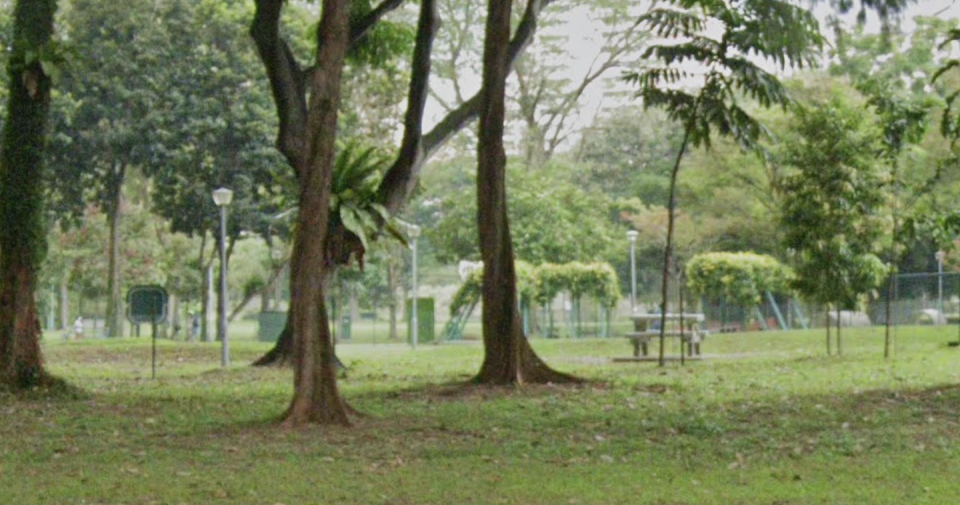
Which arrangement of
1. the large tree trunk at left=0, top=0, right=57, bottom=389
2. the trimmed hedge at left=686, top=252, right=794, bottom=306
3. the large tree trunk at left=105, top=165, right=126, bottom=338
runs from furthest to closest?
1. the large tree trunk at left=105, top=165, right=126, bottom=338
2. the trimmed hedge at left=686, top=252, right=794, bottom=306
3. the large tree trunk at left=0, top=0, right=57, bottom=389

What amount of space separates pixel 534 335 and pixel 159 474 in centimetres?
3951

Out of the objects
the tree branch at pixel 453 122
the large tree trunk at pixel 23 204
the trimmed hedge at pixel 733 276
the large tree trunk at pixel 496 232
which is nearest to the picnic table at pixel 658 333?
the tree branch at pixel 453 122

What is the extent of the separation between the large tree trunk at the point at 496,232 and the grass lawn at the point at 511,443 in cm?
70

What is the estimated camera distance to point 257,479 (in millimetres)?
11953

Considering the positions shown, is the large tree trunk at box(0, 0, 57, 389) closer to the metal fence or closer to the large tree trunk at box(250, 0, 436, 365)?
the large tree trunk at box(250, 0, 436, 365)

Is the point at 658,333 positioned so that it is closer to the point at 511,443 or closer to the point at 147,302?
the point at 147,302

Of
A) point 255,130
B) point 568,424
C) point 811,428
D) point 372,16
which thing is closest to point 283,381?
point 372,16

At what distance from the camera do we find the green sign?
2386 cm

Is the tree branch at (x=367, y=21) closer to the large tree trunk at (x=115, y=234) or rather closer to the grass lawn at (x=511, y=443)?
the grass lawn at (x=511, y=443)

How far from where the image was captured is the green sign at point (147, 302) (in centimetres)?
2386

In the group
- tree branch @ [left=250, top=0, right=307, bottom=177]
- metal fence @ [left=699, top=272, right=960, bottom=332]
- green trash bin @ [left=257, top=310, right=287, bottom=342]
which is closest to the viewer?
tree branch @ [left=250, top=0, right=307, bottom=177]

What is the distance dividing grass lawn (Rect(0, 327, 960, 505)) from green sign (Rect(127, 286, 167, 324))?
1113mm

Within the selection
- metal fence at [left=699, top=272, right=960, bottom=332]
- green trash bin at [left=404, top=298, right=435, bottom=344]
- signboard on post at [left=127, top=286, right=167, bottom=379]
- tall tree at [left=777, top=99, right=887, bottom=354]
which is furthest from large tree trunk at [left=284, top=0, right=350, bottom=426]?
green trash bin at [left=404, top=298, right=435, bottom=344]

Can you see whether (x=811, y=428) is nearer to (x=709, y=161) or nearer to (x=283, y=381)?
(x=283, y=381)
